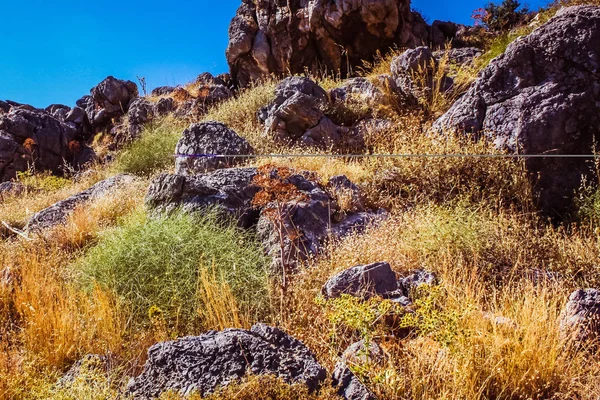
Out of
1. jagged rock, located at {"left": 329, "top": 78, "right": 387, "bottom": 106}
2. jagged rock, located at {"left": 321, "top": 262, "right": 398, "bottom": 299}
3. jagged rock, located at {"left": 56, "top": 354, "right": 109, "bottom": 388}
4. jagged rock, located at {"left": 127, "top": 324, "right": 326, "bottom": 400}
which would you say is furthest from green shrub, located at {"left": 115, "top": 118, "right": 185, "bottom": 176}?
jagged rock, located at {"left": 127, "top": 324, "right": 326, "bottom": 400}

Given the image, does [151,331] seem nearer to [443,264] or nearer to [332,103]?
[443,264]

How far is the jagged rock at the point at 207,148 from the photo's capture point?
23.6ft

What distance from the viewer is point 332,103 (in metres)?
10.3

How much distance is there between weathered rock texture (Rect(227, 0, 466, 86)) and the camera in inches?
620

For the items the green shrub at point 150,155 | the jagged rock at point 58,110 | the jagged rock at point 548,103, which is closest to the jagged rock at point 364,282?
the jagged rock at point 548,103

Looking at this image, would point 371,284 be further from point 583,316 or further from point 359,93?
point 359,93

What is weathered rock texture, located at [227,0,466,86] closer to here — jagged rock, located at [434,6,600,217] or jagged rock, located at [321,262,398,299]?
jagged rock, located at [434,6,600,217]

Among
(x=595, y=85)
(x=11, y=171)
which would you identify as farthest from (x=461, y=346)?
(x=11, y=171)

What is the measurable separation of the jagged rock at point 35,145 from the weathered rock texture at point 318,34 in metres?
7.28

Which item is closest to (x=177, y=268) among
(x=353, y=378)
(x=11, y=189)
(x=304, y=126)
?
(x=353, y=378)

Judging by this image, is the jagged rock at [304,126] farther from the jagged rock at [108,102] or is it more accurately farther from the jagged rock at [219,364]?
the jagged rock at [108,102]

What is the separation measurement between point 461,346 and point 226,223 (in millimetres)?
3251

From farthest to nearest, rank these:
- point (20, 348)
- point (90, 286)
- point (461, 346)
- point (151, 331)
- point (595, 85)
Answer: point (595, 85) < point (90, 286) < point (151, 331) < point (20, 348) < point (461, 346)

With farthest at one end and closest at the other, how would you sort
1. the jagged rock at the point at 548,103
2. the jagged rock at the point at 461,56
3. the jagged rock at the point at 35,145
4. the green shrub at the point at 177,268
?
the jagged rock at the point at 35,145, the jagged rock at the point at 461,56, the jagged rock at the point at 548,103, the green shrub at the point at 177,268
